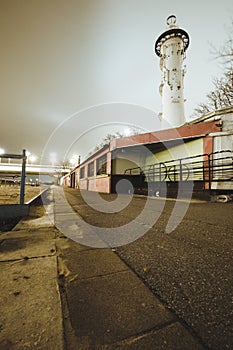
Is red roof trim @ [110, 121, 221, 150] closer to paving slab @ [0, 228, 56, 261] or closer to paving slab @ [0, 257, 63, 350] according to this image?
paving slab @ [0, 228, 56, 261]

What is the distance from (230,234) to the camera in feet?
7.17

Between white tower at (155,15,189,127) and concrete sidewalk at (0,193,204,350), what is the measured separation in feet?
62.1

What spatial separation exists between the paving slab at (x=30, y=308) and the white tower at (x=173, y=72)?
62.7ft

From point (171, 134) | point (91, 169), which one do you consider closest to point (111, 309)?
point (171, 134)

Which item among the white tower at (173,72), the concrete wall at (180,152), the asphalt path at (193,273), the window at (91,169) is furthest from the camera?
the white tower at (173,72)

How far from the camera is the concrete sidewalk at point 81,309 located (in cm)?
71

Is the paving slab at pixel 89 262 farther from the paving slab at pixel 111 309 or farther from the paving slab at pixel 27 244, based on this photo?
the paving slab at pixel 27 244

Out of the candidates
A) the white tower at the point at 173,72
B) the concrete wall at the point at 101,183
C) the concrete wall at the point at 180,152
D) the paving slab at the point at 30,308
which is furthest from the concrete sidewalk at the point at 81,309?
the white tower at the point at 173,72

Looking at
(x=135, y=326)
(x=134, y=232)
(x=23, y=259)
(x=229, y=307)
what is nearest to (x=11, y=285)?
(x=23, y=259)

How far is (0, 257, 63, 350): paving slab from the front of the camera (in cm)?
71

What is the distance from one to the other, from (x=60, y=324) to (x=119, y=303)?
0.31m

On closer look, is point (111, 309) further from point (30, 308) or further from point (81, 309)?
point (30, 308)

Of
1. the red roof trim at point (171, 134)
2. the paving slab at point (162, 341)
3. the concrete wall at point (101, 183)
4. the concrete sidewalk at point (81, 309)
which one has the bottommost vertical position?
the concrete sidewalk at point (81, 309)

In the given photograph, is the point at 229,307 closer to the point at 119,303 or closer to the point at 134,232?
the point at 119,303
